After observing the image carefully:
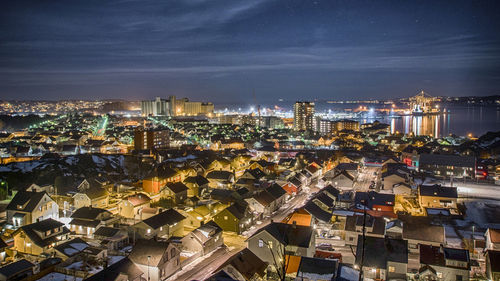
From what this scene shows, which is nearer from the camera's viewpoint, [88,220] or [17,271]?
[17,271]

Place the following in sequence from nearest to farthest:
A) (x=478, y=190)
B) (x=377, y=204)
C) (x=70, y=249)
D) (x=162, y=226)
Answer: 1. (x=70, y=249)
2. (x=162, y=226)
3. (x=377, y=204)
4. (x=478, y=190)

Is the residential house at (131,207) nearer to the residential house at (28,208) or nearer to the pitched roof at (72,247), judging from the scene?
the residential house at (28,208)

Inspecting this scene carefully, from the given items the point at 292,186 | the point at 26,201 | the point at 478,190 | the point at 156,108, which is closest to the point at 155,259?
the point at 26,201

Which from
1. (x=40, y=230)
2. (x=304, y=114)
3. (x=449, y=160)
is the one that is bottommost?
(x=40, y=230)

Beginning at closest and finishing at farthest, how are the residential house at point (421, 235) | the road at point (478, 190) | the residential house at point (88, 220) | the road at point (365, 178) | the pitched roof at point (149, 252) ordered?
the pitched roof at point (149, 252) < the residential house at point (421, 235) < the residential house at point (88, 220) < the road at point (478, 190) < the road at point (365, 178)

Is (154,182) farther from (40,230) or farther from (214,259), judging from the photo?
(214,259)

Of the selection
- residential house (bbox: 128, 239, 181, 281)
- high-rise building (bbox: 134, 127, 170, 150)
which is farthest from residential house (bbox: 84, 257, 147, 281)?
high-rise building (bbox: 134, 127, 170, 150)

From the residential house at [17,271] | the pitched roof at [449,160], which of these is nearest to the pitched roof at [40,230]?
the residential house at [17,271]
